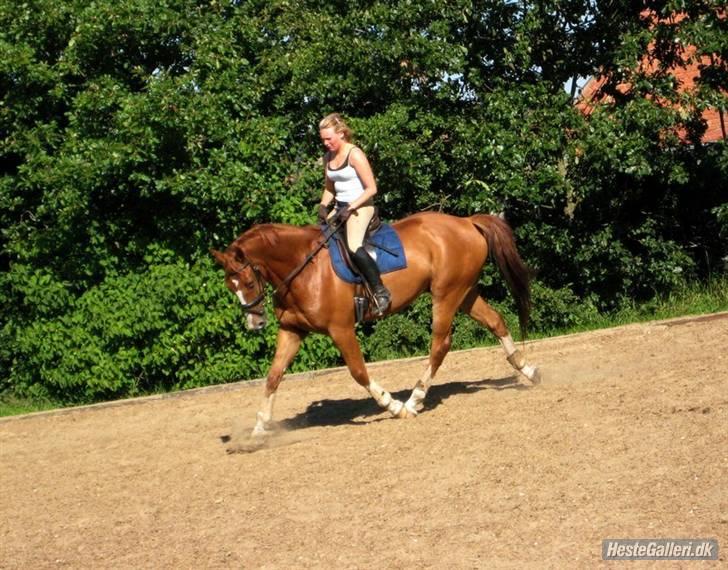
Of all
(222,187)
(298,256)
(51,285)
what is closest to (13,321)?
(51,285)

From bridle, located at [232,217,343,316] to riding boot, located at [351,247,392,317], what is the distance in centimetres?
31

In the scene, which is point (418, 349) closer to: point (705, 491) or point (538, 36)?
point (538, 36)

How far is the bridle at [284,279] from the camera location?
9109 mm

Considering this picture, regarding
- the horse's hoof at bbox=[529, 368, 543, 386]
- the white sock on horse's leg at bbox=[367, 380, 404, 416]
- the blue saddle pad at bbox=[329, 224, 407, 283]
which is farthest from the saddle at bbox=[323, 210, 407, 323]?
the horse's hoof at bbox=[529, 368, 543, 386]

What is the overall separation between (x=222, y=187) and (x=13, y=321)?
3658mm

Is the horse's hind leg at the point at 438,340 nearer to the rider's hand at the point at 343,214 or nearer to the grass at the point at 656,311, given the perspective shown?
the rider's hand at the point at 343,214

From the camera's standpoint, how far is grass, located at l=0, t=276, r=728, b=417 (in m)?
14.4

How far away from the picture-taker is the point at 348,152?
9.36 meters

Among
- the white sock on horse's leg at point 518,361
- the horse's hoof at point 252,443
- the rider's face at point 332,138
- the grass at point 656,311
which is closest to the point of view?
the rider's face at point 332,138

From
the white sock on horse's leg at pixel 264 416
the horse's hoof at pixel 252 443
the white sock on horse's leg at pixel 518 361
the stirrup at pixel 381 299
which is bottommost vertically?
the white sock on horse's leg at pixel 518 361

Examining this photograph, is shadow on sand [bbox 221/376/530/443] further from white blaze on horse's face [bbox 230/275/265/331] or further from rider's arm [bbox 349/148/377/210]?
rider's arm [bbox 349/148/377/210]

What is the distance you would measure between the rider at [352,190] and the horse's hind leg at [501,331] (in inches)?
53.6

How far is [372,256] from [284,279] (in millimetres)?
839

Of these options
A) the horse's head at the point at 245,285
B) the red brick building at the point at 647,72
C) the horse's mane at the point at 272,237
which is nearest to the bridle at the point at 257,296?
the horse's head at the point at 245,285
